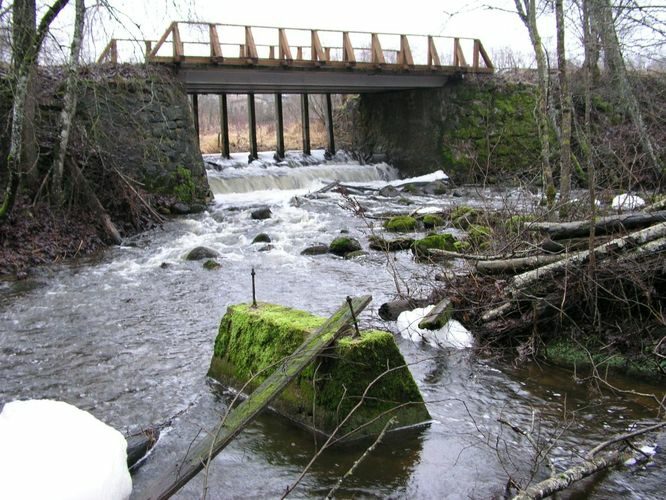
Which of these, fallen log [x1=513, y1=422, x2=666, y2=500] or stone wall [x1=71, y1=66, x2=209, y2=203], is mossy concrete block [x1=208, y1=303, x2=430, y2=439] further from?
stone wall [x1=71, y1=66, x2=209, y2=203]

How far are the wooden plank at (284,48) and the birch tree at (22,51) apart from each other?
10.4 m

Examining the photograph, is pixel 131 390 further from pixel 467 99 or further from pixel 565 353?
pixel 467 99

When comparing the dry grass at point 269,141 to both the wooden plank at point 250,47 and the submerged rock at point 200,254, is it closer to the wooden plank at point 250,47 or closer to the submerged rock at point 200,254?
the wooden plank at point 250,47

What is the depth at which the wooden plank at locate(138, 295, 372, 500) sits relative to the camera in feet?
12.0

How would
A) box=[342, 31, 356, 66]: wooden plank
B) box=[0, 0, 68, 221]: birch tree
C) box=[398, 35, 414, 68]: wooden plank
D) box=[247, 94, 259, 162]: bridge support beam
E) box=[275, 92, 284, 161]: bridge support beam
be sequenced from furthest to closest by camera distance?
box=[275, 92, 284, 161]: bridge support beam, box=[247, 94, 259, 162]: bridge support beam, box=[398, 35, 414, 68]: wooden plank, box=[342, 31, 356, 66]: wooden plank, box=[0, 0, 68, 221]: birch tree

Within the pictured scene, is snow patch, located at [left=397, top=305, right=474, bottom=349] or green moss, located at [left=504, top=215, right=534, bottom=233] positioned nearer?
snow patch, located at [left=397, top=305, right=474, bottom=349]

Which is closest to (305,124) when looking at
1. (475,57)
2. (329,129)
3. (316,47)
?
(329,129)

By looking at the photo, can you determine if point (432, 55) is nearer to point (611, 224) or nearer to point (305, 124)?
point (305, 124)

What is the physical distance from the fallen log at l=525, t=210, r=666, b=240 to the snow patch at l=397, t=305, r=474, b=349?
4.94ft

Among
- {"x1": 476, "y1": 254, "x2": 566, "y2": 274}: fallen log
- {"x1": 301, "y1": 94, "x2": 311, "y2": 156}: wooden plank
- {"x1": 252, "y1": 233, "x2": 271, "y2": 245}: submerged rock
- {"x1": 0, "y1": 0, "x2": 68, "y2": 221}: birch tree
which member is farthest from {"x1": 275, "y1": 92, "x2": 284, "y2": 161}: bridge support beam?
{"x1": 476, "y1": 254, "x2": 566, "y2": 274}: fallen log

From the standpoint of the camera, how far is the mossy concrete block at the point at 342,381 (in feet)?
15.5

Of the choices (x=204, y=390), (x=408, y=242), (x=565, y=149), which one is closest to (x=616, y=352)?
(x=204, y=390)

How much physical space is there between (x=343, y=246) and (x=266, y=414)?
7865 mm

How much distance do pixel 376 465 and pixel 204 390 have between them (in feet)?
7.03
